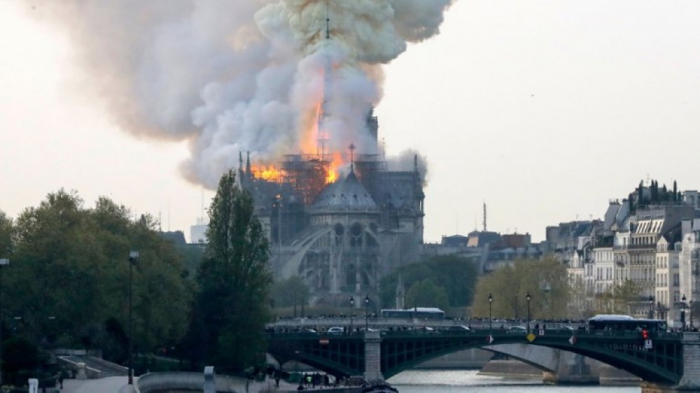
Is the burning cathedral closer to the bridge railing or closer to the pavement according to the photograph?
the bridge railing

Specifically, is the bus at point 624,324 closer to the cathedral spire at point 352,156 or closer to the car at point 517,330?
the car at point 517,330

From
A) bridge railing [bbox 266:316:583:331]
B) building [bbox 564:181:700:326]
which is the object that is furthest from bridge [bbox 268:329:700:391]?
building [bbox 564:181:700:326]

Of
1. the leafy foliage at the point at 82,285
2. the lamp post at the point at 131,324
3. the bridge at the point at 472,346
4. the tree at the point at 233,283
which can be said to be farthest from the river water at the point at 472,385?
the lamp post at the point at 131,324

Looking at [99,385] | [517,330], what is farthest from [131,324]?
[517,330]

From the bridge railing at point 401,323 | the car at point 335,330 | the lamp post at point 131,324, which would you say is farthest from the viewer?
the bridge railing at point 401,323

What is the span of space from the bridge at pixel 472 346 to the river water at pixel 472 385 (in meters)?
2.99

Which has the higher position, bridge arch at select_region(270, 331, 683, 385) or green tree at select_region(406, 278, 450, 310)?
green tree at select_region(406, 278, 450, 310)

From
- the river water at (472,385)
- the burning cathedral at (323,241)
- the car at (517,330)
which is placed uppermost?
the burning cathedral at (323,241)

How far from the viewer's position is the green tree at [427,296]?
570 feet

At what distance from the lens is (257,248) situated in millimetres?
103750

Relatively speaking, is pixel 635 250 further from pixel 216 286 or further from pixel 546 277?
pixel 216 286

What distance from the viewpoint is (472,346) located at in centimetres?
10931

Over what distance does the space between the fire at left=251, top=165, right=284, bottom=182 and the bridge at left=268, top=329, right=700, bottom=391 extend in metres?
85.4

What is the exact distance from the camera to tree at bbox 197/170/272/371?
99812mm
